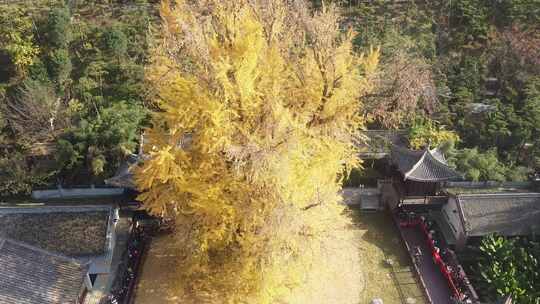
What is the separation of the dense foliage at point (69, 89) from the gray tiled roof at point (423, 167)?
13708mm

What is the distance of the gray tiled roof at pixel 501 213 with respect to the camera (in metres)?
20.0

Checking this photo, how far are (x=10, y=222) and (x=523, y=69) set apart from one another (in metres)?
29.8

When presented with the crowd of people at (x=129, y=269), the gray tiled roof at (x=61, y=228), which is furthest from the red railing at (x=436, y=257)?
the gray tiled roof at (x=61, y=228)

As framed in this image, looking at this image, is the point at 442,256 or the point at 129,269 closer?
the point at 129,269

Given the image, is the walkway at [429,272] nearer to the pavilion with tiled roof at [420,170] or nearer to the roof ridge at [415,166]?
the pavilion with tiled roof at [420,170]

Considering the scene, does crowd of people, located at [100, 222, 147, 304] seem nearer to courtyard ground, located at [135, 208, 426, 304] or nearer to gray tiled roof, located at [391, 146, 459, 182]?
courtyard ground, located at [135, 208, 426, 304]

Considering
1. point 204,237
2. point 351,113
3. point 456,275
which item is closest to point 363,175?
point 456,275

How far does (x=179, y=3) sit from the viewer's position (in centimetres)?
1752

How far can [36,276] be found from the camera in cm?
1616

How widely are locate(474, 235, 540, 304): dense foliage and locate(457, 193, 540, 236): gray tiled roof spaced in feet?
1.59

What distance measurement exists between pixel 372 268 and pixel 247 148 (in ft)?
31.7

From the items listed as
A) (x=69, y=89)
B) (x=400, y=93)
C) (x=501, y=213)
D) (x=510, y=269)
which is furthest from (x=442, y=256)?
(x=69, y=89)

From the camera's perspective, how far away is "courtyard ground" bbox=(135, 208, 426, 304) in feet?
61.0

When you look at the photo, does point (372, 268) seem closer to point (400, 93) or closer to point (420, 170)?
point (420, 170)
